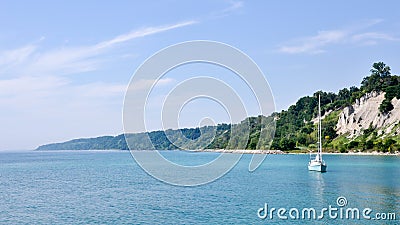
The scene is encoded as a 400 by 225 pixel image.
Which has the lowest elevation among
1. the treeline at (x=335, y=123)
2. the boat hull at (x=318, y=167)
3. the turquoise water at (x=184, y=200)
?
the turquoise water at (x=184, y=200)

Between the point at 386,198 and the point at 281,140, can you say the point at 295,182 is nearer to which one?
the point at 386,198

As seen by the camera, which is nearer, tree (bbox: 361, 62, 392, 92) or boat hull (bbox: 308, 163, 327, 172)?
boat hull (bbox: 308, 163, 327, 172)

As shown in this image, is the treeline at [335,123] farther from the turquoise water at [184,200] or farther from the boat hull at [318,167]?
the turquoise water at [184,200]

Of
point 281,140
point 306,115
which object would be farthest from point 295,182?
point 306,115

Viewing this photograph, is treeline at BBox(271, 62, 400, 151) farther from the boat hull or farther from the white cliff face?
the boat hull

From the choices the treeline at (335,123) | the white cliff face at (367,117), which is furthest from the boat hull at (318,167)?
the white cliff face at (367,117)

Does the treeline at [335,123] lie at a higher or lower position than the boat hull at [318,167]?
higher

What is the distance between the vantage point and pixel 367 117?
15588cm

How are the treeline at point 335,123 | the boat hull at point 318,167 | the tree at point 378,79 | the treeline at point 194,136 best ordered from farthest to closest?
the tree at point 378,79, the treeline at point 335,123, the boat hull at point 318,167, the treeline at point 194,136

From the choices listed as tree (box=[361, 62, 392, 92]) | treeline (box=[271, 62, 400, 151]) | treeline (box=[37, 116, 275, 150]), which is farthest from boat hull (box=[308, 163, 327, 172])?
tree (box=[361, 62, 392, 92])

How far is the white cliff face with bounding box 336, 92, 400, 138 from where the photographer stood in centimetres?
14438

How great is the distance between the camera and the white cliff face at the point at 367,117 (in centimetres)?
14438

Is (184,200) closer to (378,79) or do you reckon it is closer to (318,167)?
(318,167)

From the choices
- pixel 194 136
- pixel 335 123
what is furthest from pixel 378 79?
pixel 194 136
